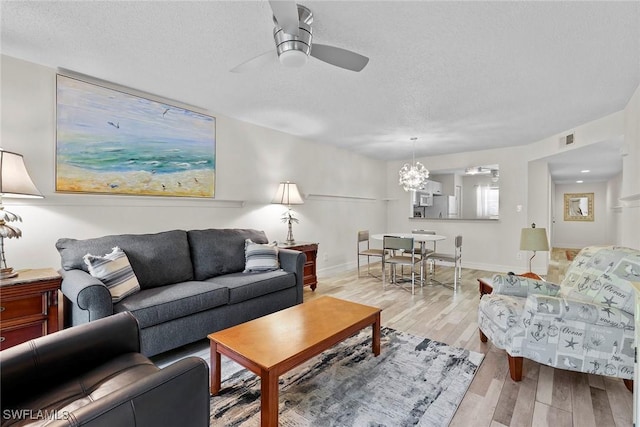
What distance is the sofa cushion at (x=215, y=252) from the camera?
9.63 feet

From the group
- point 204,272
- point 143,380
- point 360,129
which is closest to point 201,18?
point 143,380

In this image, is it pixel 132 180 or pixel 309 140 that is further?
pixel 309 140

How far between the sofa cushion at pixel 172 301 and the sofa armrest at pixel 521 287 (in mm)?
2303

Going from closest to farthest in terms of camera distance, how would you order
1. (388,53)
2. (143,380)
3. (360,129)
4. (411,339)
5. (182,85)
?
(143,380)
(388,53)
(411,339)
(182,85)
(360,129)

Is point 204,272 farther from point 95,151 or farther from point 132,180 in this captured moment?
point 95,151

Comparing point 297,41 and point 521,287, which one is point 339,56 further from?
point 521,287

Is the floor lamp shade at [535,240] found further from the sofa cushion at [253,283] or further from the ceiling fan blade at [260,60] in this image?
the ceiling fan blade at [260,60]

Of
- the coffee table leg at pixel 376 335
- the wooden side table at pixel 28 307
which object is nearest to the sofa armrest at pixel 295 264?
the coffee table leg at pixel 376 335

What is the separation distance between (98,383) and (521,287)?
2826mm

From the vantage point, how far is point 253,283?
2.72 m

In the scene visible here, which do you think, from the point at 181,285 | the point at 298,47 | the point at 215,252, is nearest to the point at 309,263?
the point at 215,252

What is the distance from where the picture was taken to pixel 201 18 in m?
1.80

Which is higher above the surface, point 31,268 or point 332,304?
point 31,268

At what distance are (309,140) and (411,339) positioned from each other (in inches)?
133
